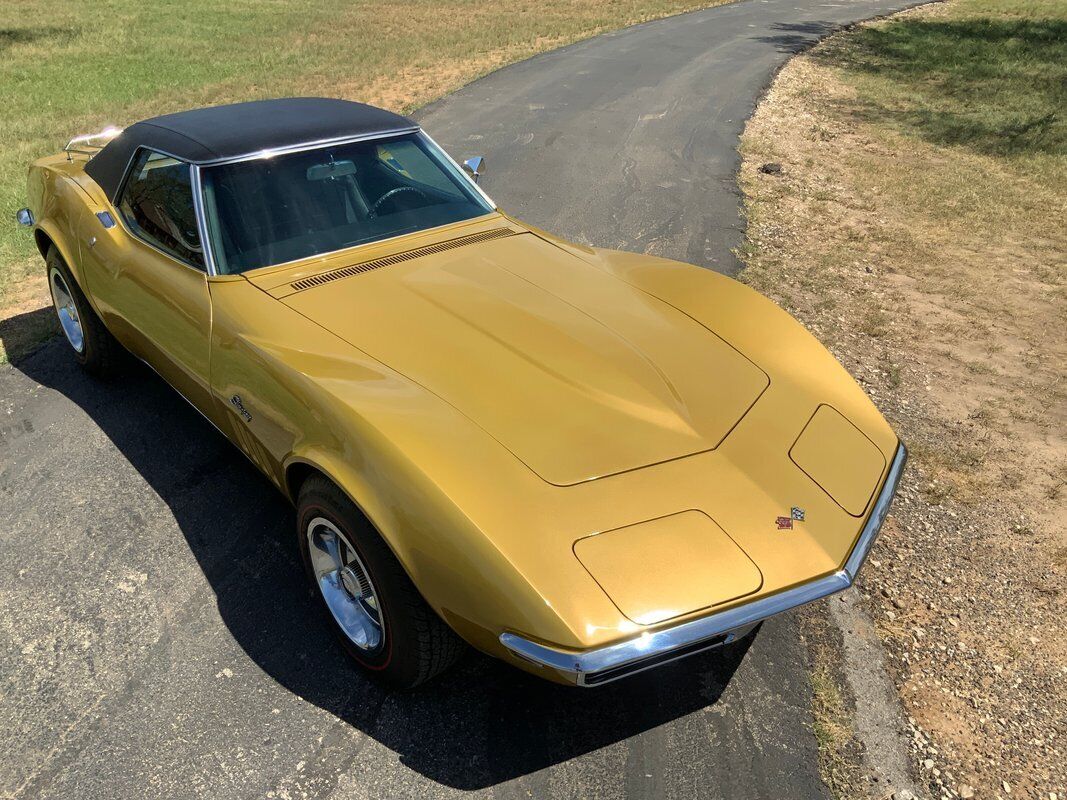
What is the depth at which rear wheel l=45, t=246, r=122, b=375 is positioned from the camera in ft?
14.2

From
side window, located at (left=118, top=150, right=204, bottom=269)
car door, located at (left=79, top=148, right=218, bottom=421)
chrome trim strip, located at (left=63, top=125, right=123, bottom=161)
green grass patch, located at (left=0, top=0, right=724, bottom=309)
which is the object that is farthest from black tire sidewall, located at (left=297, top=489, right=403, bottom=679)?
green grass patch, located at (left=0, top=0, right=724, bottom=309)

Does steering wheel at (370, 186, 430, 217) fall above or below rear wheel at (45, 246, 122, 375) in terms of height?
above

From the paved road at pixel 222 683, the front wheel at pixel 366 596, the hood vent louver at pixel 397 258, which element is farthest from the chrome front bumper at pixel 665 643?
the hood vent louver at pixel 397 258

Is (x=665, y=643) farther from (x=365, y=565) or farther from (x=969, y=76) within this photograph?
(x=969, y=76)

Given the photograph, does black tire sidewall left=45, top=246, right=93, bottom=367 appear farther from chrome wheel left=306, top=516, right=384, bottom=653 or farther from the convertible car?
chrome wheel left=306, top=516, right=384, bottom=653

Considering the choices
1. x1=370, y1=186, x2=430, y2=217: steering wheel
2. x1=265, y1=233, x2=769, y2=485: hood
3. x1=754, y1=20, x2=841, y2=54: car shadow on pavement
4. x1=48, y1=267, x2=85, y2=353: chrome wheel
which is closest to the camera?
x1=265, y1=233, x2=769, y2=485: hood

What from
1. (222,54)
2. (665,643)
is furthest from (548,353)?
(222,54)

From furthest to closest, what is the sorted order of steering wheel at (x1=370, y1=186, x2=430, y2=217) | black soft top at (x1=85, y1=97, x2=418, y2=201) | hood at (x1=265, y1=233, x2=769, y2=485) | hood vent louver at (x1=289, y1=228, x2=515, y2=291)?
steering wheel at (x1=370, y1=186, x2=430, y2=217) < black soft top at (x1=85, y1=97, x2=418, y2=201) < hood vent louver at (x1=289, y1=228, x2=515, y2=291) < hood at (x1=265, y1=233, x2=769, y2=485)

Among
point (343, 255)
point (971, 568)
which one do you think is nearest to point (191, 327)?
point (343, 255)

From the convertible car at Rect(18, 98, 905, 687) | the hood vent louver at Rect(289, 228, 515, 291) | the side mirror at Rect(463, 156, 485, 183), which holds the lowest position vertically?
the convertible car at Rect(18, 98, 905, 687)

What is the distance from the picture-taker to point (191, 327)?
3309 mm

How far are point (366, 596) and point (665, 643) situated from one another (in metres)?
1.12

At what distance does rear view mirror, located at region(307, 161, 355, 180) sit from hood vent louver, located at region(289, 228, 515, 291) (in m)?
0.50

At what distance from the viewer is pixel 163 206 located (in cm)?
366
